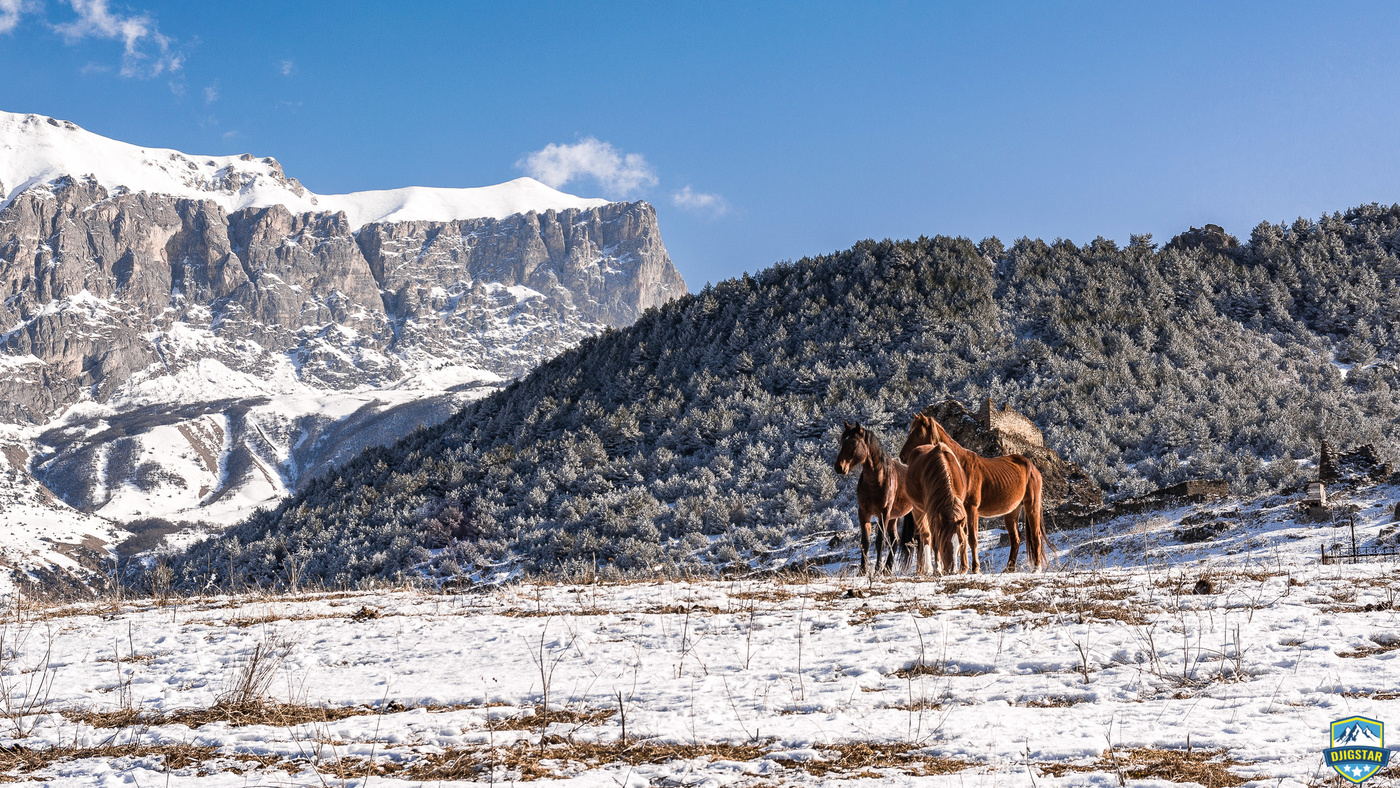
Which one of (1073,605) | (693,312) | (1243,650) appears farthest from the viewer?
(693,312)

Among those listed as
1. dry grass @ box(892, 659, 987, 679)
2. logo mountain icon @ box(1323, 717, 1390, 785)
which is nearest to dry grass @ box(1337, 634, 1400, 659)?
logo mountain icon @ box(1323, 717, 1390, 785)

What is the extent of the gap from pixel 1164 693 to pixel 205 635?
7.25 metres

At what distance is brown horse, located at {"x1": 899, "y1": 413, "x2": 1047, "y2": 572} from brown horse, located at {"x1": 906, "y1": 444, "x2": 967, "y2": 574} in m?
0.35

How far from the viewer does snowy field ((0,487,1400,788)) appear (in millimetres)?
3598

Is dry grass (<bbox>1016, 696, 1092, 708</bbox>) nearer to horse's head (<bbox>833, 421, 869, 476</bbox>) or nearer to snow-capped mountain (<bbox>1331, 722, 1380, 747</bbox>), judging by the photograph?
snow-capped mountain (<bbox>1331, 722, 1380, 747</bbox>)

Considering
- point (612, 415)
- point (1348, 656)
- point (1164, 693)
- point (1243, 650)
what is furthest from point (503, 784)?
point (612, 415)

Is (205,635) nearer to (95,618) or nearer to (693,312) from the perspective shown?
(95,618)

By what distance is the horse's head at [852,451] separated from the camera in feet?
37.0

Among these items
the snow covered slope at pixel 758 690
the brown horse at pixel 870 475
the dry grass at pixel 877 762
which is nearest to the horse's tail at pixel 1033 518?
the brown horse at pixel 870 475

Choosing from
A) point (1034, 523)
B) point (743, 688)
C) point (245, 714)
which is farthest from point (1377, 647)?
point (1034, 523)

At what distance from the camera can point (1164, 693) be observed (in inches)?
177

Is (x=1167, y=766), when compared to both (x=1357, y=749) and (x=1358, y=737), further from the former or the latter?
(x=1358, y=737)

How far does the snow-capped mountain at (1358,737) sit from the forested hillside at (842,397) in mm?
18934

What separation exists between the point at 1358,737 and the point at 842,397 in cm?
3302
